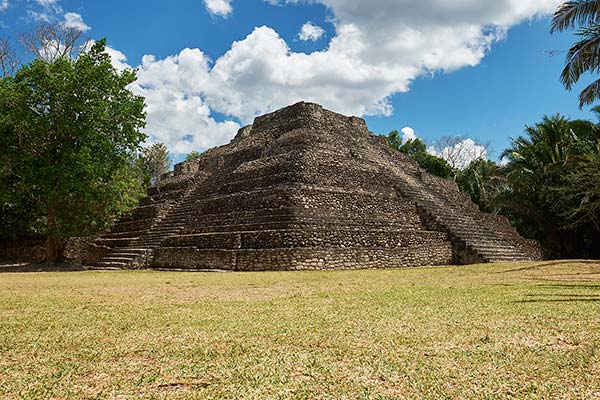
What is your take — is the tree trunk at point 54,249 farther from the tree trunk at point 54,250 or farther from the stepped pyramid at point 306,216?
the stepped pyramid at point 306,216

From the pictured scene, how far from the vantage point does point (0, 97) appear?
54.2 feet

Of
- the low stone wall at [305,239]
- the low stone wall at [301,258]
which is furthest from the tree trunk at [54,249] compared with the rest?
the low stone wall at [305,239]

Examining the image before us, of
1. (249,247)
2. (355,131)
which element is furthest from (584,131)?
(249,247)

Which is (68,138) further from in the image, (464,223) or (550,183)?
(550,183)

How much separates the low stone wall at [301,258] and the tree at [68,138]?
157 inches

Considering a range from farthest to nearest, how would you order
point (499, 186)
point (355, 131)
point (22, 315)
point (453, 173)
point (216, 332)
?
point (453, 173), point (499, 186), point (355, 131), point (22, 315), point (216, 332)

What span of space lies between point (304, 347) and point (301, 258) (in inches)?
416

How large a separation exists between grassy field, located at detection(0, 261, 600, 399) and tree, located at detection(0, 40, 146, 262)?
11067mm

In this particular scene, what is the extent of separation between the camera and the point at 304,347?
4.18 metres

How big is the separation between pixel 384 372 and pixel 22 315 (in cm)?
527

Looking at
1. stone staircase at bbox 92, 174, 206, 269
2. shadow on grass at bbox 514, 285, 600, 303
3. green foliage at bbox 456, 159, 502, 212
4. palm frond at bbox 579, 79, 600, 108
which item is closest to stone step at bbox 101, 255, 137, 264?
stone staircase at bbox 92, 174, 206, 269

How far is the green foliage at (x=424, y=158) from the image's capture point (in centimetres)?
4434

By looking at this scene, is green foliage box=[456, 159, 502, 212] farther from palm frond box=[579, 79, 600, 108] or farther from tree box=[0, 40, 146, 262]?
tree box=[0, 40, 146, 262]

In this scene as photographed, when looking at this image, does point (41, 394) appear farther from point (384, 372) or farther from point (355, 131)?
point (355, 131)
